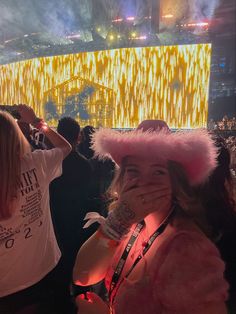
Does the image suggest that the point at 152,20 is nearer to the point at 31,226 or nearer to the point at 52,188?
the point at 52,188

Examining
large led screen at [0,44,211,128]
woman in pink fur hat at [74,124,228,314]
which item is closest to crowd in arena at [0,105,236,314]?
woman in pink fur hat at [74,124,228,314]

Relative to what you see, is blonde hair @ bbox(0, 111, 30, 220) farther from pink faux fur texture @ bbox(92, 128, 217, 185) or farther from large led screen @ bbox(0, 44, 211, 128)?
large led screen @ bbox(0, 44, 211, 128)

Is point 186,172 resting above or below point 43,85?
below

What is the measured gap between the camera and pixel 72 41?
913 centimetres

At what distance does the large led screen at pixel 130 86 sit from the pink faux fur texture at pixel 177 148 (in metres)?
7.21

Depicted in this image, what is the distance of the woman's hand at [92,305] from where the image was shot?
0.81 meters

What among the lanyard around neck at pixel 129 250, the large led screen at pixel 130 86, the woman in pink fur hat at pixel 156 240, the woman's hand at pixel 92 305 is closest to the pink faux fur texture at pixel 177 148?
the woman in pink fur hat at pixel 156 240

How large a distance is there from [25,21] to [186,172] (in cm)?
934

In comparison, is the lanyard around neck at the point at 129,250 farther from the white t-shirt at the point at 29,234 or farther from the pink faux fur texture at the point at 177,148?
the white t-shirt at the point at 29,234

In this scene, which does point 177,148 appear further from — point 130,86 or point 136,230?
point 130,86

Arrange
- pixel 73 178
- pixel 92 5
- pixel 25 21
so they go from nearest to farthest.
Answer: pixel 73 178
pixel 92 5
pixel 25 21

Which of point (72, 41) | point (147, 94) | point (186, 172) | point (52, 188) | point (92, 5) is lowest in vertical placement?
point (52, 188)

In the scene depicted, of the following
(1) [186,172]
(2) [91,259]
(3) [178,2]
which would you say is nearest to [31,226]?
(2) [91,259]

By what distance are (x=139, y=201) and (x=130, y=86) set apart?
877cm
